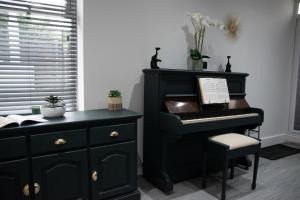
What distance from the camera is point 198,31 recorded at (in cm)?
300

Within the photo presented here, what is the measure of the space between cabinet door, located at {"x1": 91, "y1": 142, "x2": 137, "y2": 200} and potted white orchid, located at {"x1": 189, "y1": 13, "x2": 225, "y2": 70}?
4.24 ft

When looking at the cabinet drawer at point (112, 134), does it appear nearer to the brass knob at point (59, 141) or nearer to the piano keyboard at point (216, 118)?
the brass knob at point (59, 141)

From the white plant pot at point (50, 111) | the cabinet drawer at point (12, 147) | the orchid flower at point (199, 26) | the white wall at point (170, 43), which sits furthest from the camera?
the orchid flower at point (199, 26)

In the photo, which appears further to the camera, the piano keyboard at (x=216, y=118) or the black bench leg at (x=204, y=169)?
the black bench leg at (x=204, y=169)

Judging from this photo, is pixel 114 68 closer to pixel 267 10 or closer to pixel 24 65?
pixel 24 65

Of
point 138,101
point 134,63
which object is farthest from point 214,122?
point 134,63

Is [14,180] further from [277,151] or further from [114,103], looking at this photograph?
[277,151]

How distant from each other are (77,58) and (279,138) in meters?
3.78

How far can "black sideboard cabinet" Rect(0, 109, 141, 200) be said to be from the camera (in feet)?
5.49

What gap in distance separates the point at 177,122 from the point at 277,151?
98.3 inches

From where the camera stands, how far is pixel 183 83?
2635mm

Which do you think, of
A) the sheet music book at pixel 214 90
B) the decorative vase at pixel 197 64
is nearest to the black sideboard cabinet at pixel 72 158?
the sheet music book at pixel 214 90

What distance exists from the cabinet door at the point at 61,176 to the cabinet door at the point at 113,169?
3.6 inches

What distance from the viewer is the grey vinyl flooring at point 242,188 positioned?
7.98ft
